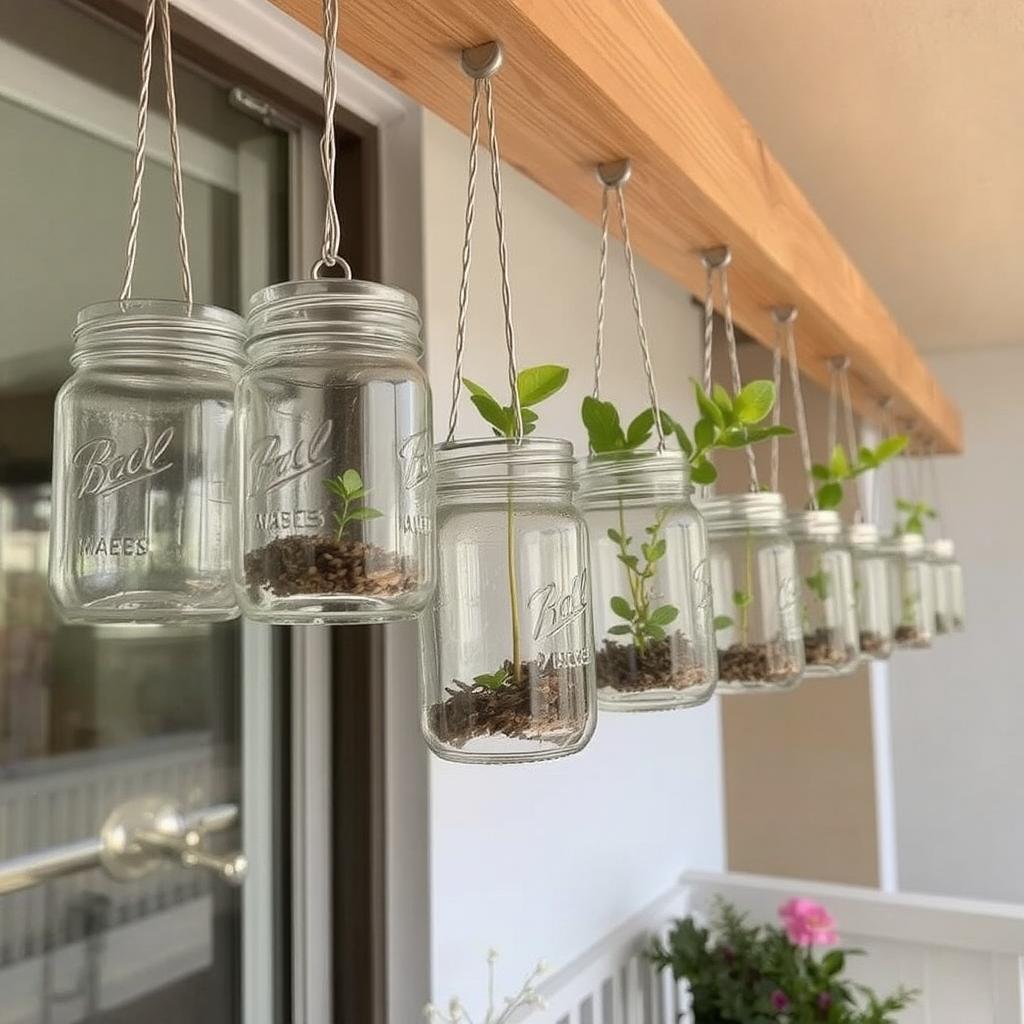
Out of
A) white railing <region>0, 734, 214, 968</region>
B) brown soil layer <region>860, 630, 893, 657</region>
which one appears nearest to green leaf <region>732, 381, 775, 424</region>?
brown soil layer <region>860, 630, 893, 657</region>

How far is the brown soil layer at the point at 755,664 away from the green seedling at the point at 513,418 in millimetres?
372

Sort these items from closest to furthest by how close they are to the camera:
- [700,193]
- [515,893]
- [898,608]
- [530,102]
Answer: [530,102] < [700,193] < [515,893] < [898,608]

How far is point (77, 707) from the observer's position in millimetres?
1059

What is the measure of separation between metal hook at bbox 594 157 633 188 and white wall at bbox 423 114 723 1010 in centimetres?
8

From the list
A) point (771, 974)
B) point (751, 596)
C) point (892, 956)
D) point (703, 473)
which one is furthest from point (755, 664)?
point (892, 956)

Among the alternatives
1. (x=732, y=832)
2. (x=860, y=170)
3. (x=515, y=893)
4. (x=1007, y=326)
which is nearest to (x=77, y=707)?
(x=515, y=893)

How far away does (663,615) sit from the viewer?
2.41ft

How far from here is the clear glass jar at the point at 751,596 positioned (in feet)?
3.04

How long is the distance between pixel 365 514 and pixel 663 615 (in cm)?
32

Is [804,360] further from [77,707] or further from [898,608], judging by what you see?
[77,707]

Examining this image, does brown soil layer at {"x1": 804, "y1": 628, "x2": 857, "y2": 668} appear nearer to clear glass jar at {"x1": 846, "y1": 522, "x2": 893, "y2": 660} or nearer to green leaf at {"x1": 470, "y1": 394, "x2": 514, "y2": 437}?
clear glass jar at {"x1": 846, "y1": 522, "x2": 893, "y2": 660}

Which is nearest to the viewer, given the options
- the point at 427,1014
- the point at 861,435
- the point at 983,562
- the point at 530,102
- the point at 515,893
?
the point at 530,102

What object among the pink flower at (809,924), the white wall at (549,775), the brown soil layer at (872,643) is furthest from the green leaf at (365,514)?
the pink flower at (809,924)

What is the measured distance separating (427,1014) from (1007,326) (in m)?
2.53
